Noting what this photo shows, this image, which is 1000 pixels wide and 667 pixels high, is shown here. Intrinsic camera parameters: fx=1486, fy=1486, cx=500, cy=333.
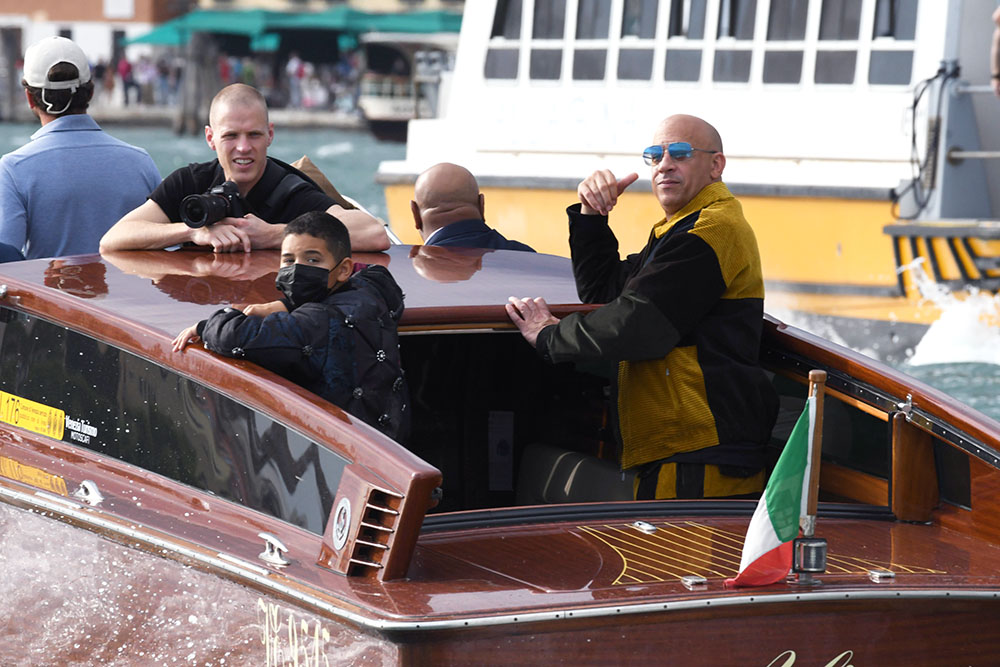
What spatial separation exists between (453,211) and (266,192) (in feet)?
3.31

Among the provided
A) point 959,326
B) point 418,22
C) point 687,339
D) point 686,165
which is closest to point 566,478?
point 687,339

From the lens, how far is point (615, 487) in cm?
413

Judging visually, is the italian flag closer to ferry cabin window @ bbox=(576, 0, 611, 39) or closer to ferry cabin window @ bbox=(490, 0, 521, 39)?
ferry cabin window @ bbox=(576, 0, 611, 39)

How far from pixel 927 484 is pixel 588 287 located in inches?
41.8

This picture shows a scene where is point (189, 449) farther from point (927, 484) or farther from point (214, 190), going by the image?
point (927, 484)

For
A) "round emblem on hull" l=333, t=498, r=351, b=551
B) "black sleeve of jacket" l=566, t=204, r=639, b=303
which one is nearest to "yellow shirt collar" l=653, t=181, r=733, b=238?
"black sleeve of jacket" l=566, t=204, r=639, b=303

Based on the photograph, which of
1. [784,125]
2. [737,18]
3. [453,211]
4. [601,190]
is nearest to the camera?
[601,190]

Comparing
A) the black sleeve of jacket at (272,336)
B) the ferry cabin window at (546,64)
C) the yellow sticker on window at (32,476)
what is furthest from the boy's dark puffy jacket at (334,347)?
the ferry cabin window at (546,64)

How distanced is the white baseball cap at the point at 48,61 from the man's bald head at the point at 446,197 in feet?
4.12

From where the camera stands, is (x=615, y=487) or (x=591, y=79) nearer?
(x=615, y=487)

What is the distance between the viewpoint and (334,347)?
3281 mm

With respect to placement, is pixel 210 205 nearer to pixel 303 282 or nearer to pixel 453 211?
pixel 303 282

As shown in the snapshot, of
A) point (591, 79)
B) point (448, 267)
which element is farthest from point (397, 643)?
point (591, 79)

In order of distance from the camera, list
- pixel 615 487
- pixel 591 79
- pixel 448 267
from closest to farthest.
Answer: pixel 615 487 < pixel 448 267 < pixel 591 79
